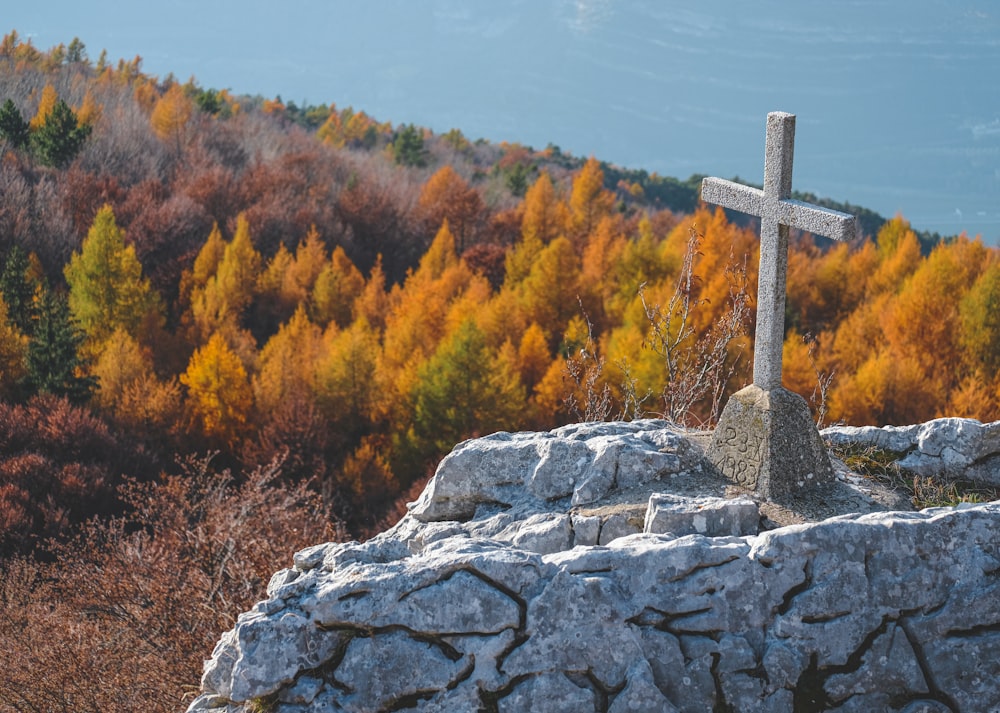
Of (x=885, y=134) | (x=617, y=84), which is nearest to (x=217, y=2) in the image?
(x=617, y=84)

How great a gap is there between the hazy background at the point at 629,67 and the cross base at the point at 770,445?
9530 centimetres

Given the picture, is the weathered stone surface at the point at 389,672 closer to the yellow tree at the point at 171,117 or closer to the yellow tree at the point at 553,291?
the yellow tree at the point at 553,291

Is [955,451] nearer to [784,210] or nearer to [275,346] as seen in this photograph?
[784,210]

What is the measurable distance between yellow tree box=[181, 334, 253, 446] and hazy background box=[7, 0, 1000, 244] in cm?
7402

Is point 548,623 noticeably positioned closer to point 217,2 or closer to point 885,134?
point 885,134

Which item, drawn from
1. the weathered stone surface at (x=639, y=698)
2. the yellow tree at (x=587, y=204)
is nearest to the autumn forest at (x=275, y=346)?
the yellow tree at (x=587, y=204)

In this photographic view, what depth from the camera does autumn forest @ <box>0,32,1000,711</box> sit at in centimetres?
1794

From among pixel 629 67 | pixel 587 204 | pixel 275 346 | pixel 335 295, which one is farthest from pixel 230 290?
pixel 629 67

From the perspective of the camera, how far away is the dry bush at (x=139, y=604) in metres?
14.3

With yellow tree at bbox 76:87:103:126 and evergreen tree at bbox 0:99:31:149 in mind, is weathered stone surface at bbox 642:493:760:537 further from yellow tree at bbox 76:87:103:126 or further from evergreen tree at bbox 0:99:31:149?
yellow tree at bbox 76:87:103:126

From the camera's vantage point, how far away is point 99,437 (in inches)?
1246

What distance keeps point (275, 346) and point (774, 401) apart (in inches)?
1343

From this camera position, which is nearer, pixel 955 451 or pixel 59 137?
pixel 955 451

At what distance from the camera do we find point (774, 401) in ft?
26.6
